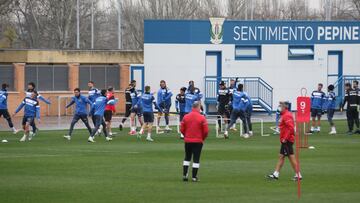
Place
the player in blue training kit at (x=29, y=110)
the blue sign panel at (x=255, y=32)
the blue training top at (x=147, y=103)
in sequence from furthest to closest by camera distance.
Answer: the blue sign panel at (x=255, y=32) → the blue training top at (x=147, y=103) → the player in blue training kit at (x=29, y=110)

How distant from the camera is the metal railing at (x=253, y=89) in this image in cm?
5381

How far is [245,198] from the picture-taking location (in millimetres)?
18922

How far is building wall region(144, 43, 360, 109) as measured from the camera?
53656 millimetres

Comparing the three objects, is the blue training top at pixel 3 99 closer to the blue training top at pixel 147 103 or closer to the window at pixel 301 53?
the blue training top at pixel 147 103

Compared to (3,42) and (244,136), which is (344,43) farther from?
(3,42)

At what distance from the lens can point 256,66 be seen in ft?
181

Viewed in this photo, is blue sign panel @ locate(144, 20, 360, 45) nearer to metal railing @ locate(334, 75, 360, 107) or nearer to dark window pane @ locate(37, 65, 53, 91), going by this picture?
metal railing @ locate(334, 75, 360, 107)

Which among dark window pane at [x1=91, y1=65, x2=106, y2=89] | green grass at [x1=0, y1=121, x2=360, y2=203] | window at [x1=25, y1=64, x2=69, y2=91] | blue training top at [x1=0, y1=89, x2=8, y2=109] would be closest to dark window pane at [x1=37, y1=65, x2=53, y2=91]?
window at [x1=25, y1=64, x2=69, y2=91]

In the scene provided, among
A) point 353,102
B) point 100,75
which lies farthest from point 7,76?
point 353,102

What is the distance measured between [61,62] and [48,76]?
162cm

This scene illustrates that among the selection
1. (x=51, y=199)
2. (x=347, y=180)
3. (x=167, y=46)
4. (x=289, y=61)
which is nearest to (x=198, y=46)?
(x=167, y=46)

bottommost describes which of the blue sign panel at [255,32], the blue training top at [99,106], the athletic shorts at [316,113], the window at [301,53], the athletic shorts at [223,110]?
the athletic shorts at [316,113]

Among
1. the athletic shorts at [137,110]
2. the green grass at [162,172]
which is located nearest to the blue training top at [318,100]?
the green grass at [162,172]

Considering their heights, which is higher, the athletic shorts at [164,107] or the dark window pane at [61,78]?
the dark window pane at [61,78]
